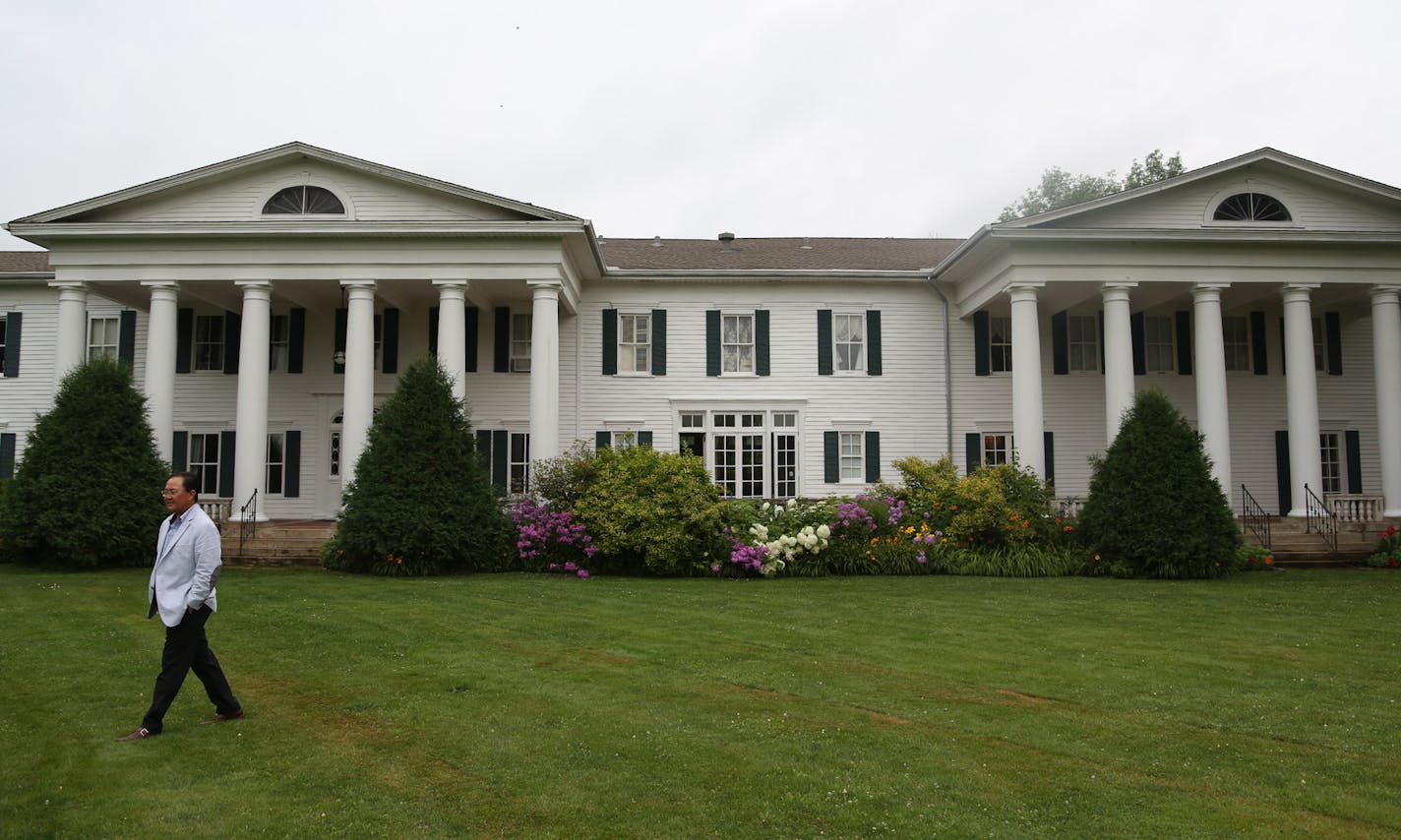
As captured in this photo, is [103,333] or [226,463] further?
[103,333]

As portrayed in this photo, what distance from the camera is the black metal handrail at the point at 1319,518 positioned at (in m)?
19.8

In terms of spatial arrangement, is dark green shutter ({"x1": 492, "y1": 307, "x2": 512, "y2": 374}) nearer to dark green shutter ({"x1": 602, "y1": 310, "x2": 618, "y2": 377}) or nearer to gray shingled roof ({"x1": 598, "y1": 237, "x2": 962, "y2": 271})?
dark green shutter ({"x1": 602, "y1": 310, "x2": 618, "y2": 377})

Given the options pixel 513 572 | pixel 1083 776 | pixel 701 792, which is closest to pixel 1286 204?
pixel 513 572

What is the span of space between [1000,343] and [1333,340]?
30.5 ft

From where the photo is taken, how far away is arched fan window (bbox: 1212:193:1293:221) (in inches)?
854

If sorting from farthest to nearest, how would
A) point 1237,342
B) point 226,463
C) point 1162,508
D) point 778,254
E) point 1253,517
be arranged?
point 778,254, point 1237,342, point 226,463, point 1253,517, point 1162,508

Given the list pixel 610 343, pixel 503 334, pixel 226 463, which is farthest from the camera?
pixel 610 343

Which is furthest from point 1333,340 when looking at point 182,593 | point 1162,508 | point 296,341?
point 182,593

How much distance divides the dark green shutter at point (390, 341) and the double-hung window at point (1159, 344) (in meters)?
20.3

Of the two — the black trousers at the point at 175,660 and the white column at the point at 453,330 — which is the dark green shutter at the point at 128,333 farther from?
the black trousers at the point at 175,660

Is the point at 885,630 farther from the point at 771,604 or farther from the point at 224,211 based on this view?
the point at 224,211

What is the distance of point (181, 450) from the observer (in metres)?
24.3

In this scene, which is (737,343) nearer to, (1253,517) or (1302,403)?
(1253,517)

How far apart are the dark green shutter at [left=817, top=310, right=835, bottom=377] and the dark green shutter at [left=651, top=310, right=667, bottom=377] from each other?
4203 millimetres
